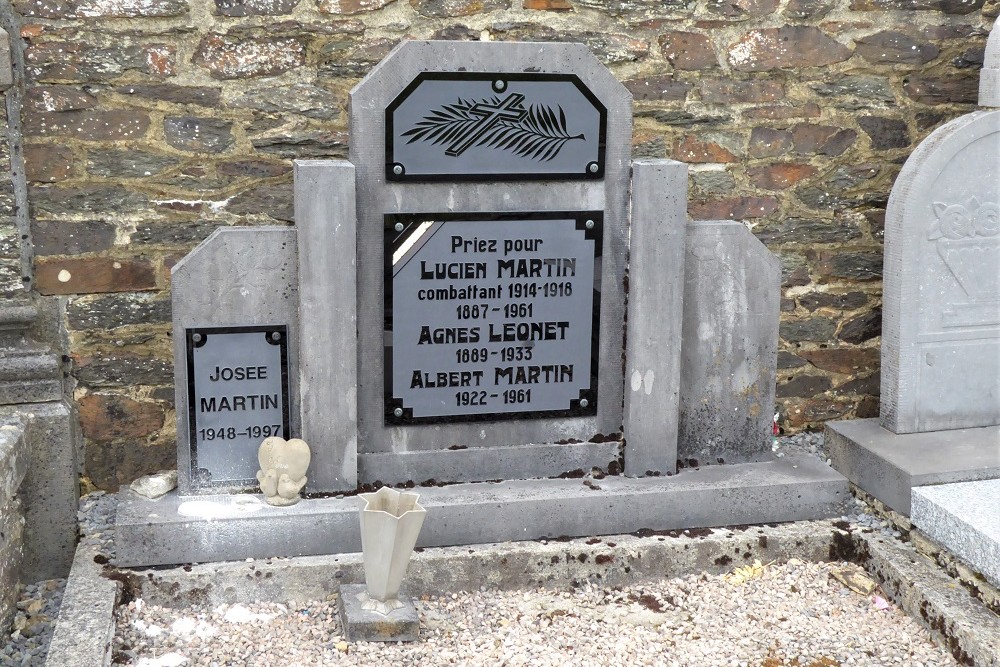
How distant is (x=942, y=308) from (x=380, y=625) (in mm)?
2439

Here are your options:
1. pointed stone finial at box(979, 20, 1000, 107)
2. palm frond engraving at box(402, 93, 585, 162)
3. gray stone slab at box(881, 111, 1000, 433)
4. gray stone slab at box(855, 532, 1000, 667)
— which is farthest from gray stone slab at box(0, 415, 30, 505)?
pointed stone finial at box(979, 20, 1000, 107)

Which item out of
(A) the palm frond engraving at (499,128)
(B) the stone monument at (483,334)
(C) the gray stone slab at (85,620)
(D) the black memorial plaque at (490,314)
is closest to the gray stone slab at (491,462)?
(B) the stone monument at (483,334)

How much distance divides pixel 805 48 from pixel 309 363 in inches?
92.6

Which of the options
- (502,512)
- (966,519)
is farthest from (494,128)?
(966,519)

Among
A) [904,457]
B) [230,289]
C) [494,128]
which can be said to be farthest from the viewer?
[904,457]

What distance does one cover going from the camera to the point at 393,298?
3.67 m

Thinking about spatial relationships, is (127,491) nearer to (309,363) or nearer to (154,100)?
(309,363)

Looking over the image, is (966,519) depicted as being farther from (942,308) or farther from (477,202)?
(477,202)

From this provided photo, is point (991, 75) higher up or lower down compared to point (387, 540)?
higher up

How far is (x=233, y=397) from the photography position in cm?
361

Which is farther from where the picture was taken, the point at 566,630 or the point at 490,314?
the point at 490,314

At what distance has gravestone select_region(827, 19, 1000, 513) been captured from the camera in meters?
4.04

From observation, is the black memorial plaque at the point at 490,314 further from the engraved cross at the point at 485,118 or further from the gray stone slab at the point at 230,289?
the gray stone slab at the point at 230,289

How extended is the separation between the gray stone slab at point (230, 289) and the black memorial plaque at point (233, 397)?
25mm
